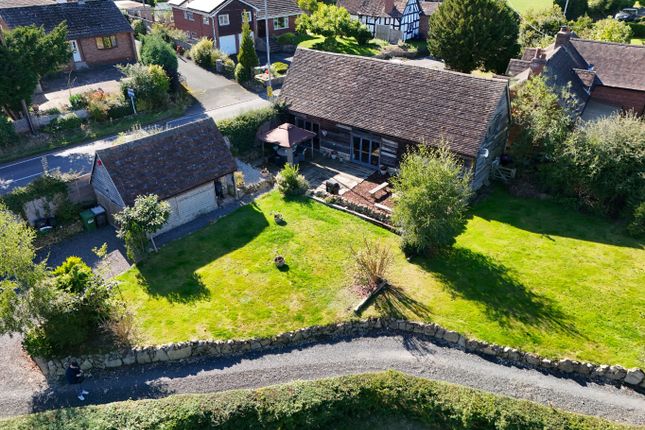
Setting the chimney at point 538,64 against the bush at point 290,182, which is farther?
the chimney at point 538,64

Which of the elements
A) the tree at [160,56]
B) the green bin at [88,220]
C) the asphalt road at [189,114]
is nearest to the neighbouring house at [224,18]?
the asphalt road at [189,114]

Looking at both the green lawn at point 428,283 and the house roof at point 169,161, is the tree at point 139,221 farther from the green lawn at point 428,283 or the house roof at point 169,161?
the house roof at point 169,161

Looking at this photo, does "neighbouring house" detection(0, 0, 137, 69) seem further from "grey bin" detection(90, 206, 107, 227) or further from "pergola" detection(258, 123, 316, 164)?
"grey bin" detection(90, 206, 107, 227)

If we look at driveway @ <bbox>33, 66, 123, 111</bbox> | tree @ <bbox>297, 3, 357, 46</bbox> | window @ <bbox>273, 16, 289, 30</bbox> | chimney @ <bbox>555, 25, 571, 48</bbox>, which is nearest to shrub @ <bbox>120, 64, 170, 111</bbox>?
driveway @ <bbox>33, 66, 123, 111</bbox>

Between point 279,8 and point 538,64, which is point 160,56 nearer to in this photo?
point 279,8

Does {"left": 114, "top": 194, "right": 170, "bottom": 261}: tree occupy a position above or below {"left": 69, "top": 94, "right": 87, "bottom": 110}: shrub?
below

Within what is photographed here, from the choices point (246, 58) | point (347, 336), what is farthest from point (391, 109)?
point (246, 58)

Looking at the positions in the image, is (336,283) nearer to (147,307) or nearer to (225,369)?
(225,369)
